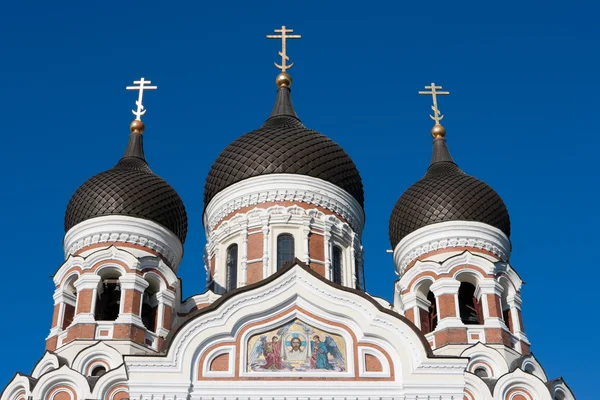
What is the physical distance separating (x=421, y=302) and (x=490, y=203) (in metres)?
2.45

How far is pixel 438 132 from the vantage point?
22.0 metres

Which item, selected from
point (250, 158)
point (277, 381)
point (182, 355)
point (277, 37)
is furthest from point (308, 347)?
point (277, 37)

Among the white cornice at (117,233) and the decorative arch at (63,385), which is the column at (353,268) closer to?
the white cornice at (117,233)

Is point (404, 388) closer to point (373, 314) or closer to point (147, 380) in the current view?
point (373, 314)

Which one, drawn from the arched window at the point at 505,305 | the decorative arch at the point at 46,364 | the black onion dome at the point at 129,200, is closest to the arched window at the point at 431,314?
the arched window at the point at 505,305

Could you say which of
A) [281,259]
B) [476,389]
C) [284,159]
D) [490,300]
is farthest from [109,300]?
[490,300]

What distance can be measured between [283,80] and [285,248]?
5295 millimetres

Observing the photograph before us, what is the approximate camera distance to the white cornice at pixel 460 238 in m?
18.8

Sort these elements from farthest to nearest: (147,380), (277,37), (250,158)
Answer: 1. (277,37)
2. (250,158)
3. (147,380)

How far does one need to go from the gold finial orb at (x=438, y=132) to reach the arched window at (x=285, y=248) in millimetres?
5030

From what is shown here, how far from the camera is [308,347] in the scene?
13164mm

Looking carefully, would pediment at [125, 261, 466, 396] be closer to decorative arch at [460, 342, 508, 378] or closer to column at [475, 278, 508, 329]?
decorative arch at [460, 342, 508, 378]

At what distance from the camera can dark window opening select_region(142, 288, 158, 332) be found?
18.2 meters

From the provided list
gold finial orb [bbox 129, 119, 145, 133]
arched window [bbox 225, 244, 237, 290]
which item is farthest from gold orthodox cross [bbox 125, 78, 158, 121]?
arched window [bbox 225, 244, 237, 290]
